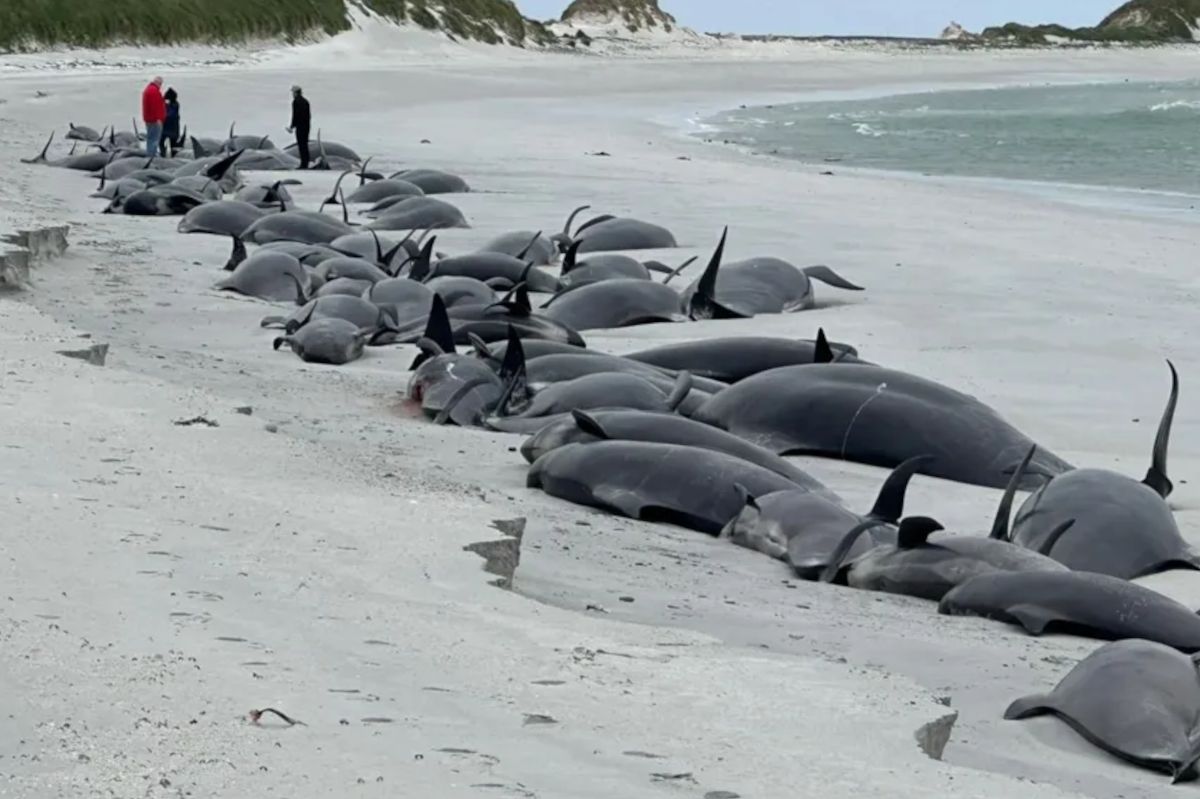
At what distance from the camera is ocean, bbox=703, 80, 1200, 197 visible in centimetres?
2861

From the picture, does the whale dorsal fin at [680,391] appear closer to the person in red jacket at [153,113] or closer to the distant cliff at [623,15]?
the person in red jacket at [153,113]

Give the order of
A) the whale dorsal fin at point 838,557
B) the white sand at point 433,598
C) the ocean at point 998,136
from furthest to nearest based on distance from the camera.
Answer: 1. the ocean at point 998,136
2. the whale dorsal fin at point 838,557
3. the white sand at point 433,598

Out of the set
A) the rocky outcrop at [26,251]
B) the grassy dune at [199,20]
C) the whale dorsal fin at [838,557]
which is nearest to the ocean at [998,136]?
the rocky outcrop at [26,251]

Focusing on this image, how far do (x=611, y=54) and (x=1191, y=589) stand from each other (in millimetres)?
78315

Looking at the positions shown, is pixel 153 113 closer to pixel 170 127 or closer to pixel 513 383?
pixel 170 127

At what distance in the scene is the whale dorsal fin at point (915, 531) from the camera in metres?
6.03

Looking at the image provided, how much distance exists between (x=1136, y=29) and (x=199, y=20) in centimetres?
8961

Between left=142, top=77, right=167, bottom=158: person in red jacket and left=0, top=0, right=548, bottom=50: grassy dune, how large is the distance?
2203cm

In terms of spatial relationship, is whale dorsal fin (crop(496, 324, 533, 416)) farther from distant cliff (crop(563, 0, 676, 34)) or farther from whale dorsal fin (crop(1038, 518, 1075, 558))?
distant cliff (crop(563, 0, 676, 34))

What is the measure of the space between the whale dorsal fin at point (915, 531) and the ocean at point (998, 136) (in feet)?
61.5

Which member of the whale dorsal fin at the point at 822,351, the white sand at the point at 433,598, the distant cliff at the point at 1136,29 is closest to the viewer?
the white sand at the point at 433,598

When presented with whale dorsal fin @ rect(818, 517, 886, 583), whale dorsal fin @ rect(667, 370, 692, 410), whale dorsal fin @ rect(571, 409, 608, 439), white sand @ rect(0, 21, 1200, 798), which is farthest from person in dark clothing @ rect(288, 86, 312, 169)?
whale dorsal fin @ rect(818, 517, 886, 583)

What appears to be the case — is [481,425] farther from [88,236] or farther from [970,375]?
[88,236]

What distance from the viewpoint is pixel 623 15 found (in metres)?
108
